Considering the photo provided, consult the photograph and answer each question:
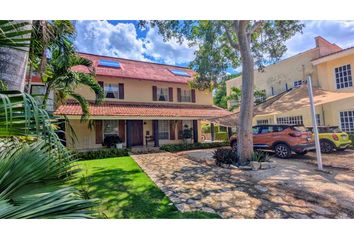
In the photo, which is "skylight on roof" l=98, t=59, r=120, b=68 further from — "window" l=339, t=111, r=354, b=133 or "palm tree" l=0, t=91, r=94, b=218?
"window" l=339, t=111, r=354, b=133

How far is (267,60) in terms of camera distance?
906 centimetres

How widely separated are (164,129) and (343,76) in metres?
11.3

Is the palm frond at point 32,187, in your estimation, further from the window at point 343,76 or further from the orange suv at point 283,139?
the window at point 343,76

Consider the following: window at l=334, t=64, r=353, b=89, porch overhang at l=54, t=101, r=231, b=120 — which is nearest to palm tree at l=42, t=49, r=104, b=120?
porch overhang at l=54, t=101, r=231, b=120

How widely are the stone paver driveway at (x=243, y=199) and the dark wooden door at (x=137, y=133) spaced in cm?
915

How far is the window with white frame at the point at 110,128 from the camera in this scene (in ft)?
44.3

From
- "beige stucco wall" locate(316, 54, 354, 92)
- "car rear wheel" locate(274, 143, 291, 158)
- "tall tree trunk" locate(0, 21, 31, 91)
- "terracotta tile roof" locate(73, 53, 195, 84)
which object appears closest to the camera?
"tall tree trunk" locate(0, 21, 31, 91)

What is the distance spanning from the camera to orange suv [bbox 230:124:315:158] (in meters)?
7.83

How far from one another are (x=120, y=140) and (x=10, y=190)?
11.7 m

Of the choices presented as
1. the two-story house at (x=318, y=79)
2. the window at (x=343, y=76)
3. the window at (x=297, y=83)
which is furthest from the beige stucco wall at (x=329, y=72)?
the window at (x=297, y=83)

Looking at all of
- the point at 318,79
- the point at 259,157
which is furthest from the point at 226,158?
the point at 318,79

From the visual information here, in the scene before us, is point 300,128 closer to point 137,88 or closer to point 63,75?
point 63,75
